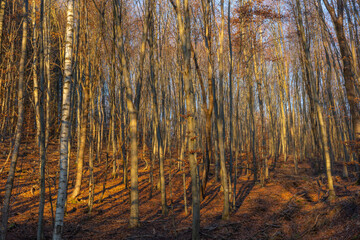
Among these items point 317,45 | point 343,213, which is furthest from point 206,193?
point 317,45

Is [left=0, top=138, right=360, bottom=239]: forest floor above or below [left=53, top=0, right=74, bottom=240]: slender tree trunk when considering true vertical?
below

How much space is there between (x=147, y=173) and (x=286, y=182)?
696 centimetres

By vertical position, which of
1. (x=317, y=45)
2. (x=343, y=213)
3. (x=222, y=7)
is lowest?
(x=343, y=213)

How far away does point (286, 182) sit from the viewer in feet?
39.6

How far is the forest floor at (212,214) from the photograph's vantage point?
248 inches

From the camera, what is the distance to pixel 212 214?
332 inches

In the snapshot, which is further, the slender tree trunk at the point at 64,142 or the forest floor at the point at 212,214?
the forest floor at the point at 212,214

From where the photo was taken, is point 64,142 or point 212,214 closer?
point 64,142

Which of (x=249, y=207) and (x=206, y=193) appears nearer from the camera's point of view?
(x=249, y=207)

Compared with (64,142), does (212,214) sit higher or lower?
lower

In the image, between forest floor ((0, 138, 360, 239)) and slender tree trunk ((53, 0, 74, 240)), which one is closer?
slender tree trunk ((53, 0, 74, 240))

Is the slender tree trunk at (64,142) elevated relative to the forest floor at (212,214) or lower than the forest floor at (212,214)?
elevated

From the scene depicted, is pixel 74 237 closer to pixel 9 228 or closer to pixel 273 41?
pixel 9 228

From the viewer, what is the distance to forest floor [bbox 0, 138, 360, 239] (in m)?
6.30
